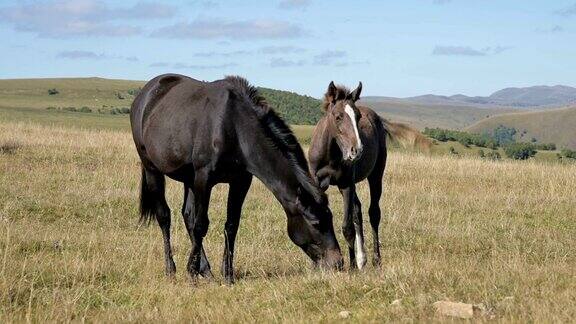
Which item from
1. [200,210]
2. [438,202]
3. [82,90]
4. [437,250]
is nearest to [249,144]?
Answer: [200,210]

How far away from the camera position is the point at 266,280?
6984 mm

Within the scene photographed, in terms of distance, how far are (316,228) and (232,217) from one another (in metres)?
1.14

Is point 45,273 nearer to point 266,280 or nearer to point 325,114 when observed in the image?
point 266,280

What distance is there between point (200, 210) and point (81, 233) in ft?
11.0

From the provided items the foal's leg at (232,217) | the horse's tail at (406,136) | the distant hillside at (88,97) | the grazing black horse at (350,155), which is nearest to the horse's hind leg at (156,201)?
the foal's leg at (232,217)

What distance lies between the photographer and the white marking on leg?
8812mm

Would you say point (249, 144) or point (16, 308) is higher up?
point (249, 144)

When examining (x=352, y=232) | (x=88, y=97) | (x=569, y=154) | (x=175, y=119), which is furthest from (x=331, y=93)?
(x=88, y=97)

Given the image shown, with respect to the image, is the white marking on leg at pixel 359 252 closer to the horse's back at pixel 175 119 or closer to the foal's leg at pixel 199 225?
the foal's leg at pixel 199 225

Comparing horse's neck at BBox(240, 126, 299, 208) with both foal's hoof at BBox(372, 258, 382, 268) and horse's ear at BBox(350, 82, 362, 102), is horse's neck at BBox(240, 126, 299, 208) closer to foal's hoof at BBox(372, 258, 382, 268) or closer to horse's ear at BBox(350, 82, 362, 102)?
foal's hoof at BBox(372, 258, 382, 268)

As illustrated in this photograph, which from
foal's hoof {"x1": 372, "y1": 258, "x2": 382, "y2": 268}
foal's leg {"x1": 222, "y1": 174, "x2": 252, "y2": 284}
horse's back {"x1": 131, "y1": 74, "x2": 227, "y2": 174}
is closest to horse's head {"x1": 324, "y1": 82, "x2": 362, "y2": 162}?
foal's hoof {"x1": 372, "y1": 258, "x2": 382, "y2": 268}

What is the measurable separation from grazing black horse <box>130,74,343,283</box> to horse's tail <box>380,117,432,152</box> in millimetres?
4814

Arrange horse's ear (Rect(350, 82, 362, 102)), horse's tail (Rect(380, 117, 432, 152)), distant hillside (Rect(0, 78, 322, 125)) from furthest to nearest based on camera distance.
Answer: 1. distant hillside (Rect(0, 78, 322, 125))
2. horse's tail (Rect(380, 117, 432, 152))
3. horse's ear (Rect(350, 82, 362, 102))

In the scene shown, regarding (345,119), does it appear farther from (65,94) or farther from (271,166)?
(65,94)
